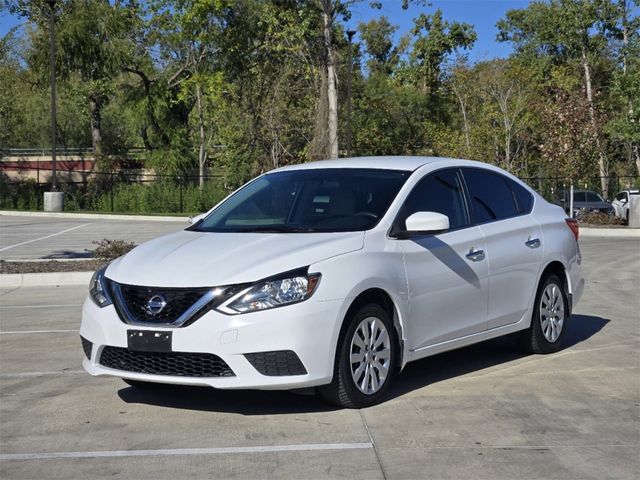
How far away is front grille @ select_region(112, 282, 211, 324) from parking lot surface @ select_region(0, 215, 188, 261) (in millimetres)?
12101

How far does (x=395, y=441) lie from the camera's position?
18.3 feet

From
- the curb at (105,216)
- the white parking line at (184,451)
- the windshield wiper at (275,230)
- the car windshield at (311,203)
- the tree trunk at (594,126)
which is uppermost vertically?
the tree trunk at (594,126)

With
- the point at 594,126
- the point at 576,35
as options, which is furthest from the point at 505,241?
the point at 576,35

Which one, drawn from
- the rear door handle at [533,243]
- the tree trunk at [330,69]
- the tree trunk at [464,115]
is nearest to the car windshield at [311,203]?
the rear door handle at [533,243]

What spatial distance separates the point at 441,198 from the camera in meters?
7.32

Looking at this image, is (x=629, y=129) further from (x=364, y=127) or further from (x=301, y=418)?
(x=301, y=418)

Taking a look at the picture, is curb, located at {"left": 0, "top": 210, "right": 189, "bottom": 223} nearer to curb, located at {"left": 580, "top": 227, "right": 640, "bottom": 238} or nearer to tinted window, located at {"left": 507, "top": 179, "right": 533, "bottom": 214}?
curb, located at {"left": 580, "top": 227, "right": 640, "bottom": 238}

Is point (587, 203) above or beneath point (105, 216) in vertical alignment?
above

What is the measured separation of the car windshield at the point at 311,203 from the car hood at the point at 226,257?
28 centimetres

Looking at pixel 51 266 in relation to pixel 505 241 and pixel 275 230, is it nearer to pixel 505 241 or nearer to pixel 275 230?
pixel 275 230

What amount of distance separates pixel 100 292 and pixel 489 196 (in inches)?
135

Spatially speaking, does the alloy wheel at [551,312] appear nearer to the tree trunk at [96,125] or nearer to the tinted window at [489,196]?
the tinted window at [489,196]

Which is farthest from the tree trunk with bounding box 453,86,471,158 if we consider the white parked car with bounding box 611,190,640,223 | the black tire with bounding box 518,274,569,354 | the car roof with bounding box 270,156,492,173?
the car roof with bounding box 270,156,492,173

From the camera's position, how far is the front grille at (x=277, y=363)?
5.80 meters
